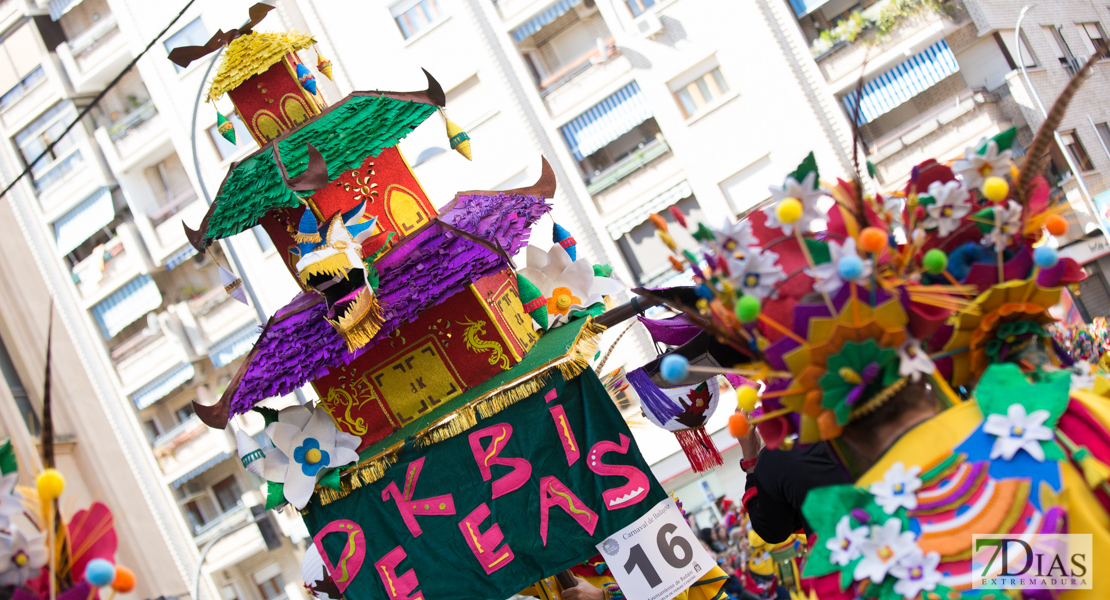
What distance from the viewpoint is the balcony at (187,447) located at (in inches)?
917

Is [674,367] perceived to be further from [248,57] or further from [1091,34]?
[1091,34]

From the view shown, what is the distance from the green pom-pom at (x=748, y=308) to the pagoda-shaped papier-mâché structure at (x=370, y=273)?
Answer: 2.47 meters

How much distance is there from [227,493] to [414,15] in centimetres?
1418

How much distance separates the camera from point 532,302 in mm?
5887

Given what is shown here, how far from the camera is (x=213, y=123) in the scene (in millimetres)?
22797

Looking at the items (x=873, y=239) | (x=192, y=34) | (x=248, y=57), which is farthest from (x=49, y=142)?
(x=873, y=239)

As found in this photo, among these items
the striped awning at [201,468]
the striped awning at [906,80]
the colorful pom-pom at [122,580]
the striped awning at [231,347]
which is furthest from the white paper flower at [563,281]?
the striped awning at [201,468]

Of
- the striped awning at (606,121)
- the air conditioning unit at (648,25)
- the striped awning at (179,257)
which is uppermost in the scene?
the striped awning at (179,257)

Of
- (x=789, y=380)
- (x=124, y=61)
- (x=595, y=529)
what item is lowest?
(x=595, y=529)

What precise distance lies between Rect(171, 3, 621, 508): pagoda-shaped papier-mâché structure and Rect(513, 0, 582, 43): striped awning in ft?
50.4

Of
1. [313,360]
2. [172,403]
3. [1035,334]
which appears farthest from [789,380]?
[172,403]

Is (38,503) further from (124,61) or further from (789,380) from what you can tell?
(124,61)

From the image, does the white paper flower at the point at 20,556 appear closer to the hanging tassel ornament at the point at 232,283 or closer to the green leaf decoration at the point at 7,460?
the green leaf decoration at the point at 7,460

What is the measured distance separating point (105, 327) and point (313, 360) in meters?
23.0
